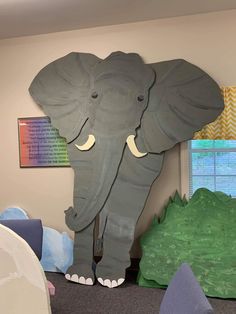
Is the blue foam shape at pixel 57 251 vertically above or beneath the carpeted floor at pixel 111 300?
above

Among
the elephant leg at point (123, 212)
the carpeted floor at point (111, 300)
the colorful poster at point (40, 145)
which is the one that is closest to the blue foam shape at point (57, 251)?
the carpeted floor at point (111, 300)

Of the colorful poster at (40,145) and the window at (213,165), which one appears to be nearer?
the window at (213,165)

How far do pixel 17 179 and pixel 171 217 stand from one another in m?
1.87

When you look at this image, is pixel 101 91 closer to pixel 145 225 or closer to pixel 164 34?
pixel 164 34

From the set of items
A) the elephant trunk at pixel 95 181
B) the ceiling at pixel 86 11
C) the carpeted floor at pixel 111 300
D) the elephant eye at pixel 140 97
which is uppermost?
the ceiling at pixel 86 11

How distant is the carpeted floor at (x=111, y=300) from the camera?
282 centimetres

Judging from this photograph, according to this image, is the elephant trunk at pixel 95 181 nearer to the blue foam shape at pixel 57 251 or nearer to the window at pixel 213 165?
the blue foam shape at pixel 57 251

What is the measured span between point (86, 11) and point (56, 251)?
8.03 feet

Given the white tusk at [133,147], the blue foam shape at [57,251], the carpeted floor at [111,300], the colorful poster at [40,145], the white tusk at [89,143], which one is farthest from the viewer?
the colorful poster at [40,145]

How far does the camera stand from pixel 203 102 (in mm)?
3209

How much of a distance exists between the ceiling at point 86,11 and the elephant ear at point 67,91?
36 centimetres

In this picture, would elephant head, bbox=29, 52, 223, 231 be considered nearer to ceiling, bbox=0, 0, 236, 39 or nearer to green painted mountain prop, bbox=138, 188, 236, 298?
ceiling, bbox=0, 0, 236, 39

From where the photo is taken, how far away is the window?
11.3 ft

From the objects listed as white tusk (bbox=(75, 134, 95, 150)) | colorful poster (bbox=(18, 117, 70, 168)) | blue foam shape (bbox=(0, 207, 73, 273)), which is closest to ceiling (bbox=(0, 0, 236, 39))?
colorful poster (bbox=(18, 117, 70, 168))
